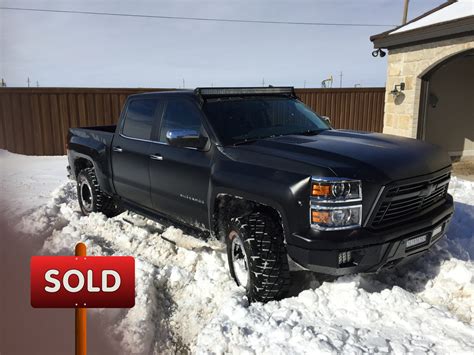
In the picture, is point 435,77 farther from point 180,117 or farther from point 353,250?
point 353,250

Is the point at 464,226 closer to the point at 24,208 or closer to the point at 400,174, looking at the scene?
the point at 400,174

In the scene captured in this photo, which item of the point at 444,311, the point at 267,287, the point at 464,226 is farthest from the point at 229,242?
the point at 464,226

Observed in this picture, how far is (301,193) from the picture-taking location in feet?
10.2

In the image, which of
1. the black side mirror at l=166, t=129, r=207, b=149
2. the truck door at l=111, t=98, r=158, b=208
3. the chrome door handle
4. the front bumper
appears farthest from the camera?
the truck door at l=111, t=98, r=158, b=208

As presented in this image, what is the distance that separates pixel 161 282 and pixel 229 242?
838 millimetres

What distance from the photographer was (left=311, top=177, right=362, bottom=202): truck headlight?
3.01 metres

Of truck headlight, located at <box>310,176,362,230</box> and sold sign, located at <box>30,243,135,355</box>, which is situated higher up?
truck headlight, located at <box>310,176,362,230</box>

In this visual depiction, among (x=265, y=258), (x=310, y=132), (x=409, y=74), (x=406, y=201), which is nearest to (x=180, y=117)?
(x=310, y=132)

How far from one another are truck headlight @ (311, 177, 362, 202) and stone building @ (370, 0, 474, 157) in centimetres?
719

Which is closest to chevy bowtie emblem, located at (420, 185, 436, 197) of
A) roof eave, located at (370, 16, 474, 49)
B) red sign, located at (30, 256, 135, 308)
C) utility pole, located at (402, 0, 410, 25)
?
red sign, located at (30, 256, 135, 308)

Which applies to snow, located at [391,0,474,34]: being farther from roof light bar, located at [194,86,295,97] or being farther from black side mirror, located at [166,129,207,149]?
black side mirror, located at [166,129,207,149]

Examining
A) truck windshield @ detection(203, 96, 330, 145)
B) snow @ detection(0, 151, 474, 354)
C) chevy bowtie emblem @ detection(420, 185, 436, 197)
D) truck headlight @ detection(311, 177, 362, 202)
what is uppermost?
truck windshield @ detection(203, 96, 330, 145)

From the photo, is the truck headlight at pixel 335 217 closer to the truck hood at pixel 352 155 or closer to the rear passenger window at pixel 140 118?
the truck hood at pixel 352 155

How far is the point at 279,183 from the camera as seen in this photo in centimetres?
323
